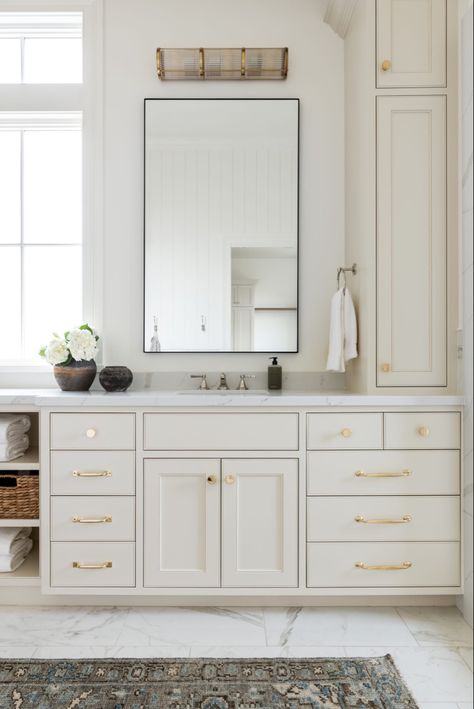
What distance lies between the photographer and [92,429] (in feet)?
7.45

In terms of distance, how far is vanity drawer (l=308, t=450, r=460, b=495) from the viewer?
2.26 metres

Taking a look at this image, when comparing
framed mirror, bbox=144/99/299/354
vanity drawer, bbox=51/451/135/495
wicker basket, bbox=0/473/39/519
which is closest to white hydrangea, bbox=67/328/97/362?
framed mirror, bbox=144/99/299/354

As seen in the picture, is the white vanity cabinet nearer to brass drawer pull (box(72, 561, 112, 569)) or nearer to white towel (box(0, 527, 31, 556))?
brass drawer pull (box(72, 561, 112, 569))

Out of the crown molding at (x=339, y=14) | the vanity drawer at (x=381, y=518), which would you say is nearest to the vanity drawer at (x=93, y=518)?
the vanity drawer at (x=381, y=518)

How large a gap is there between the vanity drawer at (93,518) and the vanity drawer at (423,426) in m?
1.10

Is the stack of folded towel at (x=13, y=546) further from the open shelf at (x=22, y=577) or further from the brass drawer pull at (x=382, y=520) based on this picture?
the brass drawer pull at (x=382, y=520)

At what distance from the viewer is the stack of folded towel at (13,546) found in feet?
7.68

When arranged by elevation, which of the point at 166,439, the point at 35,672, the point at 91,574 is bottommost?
the point at 35,672

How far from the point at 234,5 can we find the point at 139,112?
71 cm

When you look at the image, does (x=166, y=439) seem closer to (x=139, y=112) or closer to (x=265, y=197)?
(x=265, y=197)

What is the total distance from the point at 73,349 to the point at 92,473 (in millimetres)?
599

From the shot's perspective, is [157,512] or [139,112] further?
[139,112]

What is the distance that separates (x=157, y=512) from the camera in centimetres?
227

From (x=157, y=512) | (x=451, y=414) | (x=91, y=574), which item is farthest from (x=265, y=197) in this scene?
(x=91, y=574)
